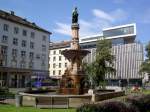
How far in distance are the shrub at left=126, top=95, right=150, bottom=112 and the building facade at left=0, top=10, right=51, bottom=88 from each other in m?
50.4

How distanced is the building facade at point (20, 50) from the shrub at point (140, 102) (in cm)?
5036

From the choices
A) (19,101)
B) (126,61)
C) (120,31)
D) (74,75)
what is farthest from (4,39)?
(120,31)

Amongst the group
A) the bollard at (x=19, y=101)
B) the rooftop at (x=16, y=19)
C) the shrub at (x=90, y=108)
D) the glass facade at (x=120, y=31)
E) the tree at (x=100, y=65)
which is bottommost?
the bollard at (x=19, y=101)

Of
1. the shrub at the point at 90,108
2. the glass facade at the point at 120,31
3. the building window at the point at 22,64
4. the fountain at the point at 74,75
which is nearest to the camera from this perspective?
the shrub at the point at 90,108

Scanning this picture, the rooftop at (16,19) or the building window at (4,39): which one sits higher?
the rooftop at (16,19)

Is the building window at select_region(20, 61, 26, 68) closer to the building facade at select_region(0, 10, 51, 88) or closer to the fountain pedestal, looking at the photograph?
the building facade at select_region(0, 10, 51, 88)

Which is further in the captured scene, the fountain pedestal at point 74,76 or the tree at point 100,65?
the tree at point 100,65

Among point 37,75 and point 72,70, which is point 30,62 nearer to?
point 37,75

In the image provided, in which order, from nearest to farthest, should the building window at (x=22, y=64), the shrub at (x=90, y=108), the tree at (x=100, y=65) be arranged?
the shrub at (x=90, y=108), the tree at (x=100, y=65), the building window at (x=22, y=64)

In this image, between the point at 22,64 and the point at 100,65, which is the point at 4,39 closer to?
the point at 22,64

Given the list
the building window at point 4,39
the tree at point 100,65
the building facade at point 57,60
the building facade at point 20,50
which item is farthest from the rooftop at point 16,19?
the building facade at point 57,60

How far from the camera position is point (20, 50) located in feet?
245

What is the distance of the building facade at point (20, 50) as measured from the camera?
2751 inches

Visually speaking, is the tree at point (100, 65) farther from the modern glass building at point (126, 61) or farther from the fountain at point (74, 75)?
the modern glass building at point (126, 61)
